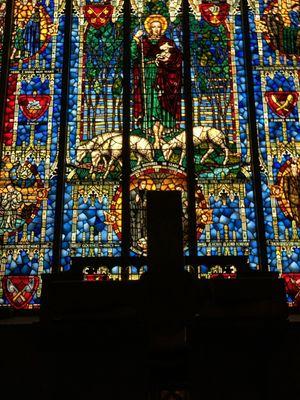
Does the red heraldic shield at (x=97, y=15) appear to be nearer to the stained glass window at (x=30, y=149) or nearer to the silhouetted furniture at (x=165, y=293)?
the stained glass window at (x=30, y=149)

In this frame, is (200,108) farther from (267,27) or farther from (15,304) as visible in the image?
(15,304)

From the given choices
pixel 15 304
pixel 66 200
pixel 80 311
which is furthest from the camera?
pixel 66 200

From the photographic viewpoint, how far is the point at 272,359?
561 centimetres

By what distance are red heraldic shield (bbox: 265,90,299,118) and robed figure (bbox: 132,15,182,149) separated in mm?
1139

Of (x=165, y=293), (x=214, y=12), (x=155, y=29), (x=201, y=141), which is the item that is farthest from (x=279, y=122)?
(x=165, y=293)

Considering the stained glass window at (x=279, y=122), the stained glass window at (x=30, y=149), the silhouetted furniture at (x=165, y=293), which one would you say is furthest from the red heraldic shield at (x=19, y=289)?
the stained glass window at (x=279, y=122)

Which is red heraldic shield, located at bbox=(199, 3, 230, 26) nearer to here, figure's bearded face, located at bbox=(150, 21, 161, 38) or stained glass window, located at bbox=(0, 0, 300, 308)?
stained glass window, located at bbox=(0, 0, 300, 308)

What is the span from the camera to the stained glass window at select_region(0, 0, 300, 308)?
8.06 m

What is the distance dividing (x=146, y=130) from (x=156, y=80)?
71 cm

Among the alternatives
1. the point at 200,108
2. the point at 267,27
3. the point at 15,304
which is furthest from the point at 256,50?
the point at 15,304

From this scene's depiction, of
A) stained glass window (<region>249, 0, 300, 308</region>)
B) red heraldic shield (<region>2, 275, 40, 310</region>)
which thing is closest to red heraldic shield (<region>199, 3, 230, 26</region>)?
stained glass window (<region>249, 0, 300, 308</region>)

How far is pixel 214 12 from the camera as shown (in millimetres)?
9297

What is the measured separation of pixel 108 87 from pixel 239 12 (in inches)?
80.8

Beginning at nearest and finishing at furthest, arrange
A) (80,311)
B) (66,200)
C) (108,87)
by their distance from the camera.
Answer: (80,311), (66,200), (108,87)
